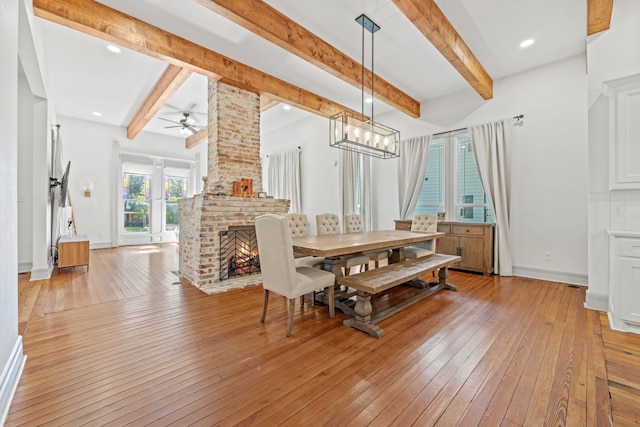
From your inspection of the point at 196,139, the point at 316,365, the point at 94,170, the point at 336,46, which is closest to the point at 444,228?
the point at 336,46

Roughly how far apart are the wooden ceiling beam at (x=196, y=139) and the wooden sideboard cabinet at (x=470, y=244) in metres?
6.60

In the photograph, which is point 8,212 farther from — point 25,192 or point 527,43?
point 527,43

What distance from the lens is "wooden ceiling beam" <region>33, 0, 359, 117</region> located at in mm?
2681

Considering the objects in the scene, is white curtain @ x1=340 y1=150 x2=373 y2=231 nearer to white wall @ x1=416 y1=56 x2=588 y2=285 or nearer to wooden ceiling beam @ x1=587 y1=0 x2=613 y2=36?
Answer: white wall @ x1=416 y1=56 x2=588 y2=285

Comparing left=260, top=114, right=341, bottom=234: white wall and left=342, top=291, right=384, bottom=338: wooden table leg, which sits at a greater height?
left=260, top=114, right=341, bottom=234: white wall

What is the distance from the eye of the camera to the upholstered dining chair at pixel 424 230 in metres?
3.86

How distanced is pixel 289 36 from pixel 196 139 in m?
6.15

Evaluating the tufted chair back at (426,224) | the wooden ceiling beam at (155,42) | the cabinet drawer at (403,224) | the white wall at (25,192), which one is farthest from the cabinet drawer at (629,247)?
the white wall at (25,192)

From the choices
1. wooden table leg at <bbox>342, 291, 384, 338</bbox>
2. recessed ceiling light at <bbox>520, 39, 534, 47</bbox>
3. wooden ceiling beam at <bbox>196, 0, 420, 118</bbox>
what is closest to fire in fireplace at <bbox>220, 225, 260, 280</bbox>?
wooden table leg at <bbox>342, 291, 384, 338</bbox>

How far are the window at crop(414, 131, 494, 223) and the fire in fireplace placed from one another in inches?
135

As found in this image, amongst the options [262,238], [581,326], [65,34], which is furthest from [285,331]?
[65,34]

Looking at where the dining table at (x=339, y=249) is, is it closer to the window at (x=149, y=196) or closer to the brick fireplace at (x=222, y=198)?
the brick fireplace at (x=222, y=198)

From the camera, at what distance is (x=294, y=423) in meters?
1.34

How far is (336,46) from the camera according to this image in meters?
3.46
